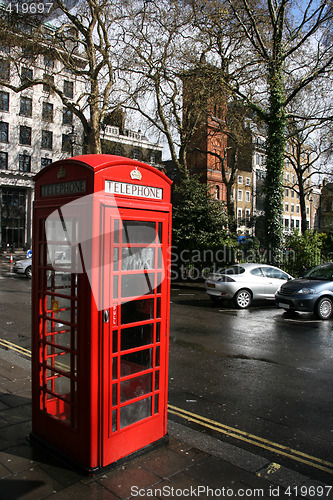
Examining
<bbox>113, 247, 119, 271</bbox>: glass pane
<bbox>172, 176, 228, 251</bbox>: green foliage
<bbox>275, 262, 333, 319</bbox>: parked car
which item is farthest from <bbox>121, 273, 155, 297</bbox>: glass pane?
<bbox>172, 176, 228, 251</bbox>: green foliage

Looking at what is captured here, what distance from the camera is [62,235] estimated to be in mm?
3762

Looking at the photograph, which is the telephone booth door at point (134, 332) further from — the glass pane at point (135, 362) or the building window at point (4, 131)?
the building window at point (4, 131)

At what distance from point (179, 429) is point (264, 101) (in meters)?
19.7

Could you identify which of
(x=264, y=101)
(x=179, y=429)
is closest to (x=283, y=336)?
(x=179, y=429)

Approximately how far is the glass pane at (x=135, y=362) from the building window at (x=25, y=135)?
50.5 metres

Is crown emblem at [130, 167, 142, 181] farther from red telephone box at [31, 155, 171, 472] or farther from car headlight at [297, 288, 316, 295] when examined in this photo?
car headlight at [297, 288, 316, 295]

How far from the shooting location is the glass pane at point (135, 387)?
12.6 ft

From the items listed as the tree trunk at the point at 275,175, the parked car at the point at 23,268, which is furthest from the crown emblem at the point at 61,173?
the parked car at the point at 23,268

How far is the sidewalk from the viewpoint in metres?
3.33

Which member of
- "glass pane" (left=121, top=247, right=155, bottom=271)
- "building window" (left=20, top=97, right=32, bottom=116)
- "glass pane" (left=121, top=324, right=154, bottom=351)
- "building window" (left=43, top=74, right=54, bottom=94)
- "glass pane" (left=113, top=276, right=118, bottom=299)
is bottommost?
"glass pane" (left=121, top=324, right=154, bottom=351)

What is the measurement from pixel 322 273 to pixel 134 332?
36.1 feet

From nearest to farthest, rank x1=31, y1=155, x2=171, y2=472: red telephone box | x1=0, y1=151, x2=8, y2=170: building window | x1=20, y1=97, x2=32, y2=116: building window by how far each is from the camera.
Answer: x1=31, y1=155, x2=171, y2=472: red telephone box
x1=0, y1=151, x2=8, y2=170: building window
x1=20, y1=97, x2=32, y2=116: building window

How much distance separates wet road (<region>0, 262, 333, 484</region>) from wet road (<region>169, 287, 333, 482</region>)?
0.01 metres

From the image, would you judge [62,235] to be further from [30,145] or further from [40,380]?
[30,145]
